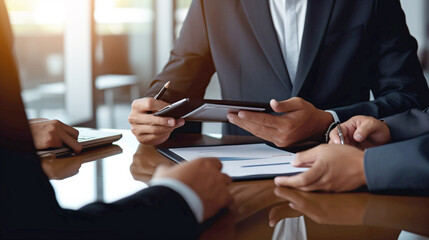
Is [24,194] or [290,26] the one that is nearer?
[24,194]

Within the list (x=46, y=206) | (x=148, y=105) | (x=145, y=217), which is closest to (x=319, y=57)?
(x=148, y=105)

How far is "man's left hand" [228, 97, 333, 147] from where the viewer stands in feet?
4.34

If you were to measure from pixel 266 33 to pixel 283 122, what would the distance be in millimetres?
710

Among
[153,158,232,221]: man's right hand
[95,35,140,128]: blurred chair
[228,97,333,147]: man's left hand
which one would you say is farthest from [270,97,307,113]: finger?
[95,35,140,128]: blurred chair

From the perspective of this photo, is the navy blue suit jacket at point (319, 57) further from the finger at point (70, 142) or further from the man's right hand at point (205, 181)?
the man's right hand at point (205, 181)

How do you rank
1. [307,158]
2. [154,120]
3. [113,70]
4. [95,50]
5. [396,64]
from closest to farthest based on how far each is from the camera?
[307,158] → [154,120] → [396,64] → [95,50] → [113,70]

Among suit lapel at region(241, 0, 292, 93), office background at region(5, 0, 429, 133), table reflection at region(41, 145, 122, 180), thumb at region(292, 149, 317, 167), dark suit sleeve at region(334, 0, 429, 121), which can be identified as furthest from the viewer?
office background at region(5, 0, 429, 133)

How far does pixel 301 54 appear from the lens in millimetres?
1908

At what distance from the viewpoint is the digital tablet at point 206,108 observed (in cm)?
117

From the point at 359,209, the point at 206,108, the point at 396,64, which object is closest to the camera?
the point at 359,209

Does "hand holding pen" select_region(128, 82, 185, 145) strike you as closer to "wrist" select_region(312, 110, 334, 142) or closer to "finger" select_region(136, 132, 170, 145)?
"finger" select_region(136, 132, 170, 145)

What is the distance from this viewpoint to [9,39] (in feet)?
1.94

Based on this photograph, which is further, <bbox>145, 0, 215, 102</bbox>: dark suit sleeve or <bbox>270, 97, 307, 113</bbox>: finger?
Answer: <bbox>145, 0, 215, 102</bbox>: dark suit sleeve

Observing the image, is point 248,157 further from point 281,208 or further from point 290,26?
point 290,26
